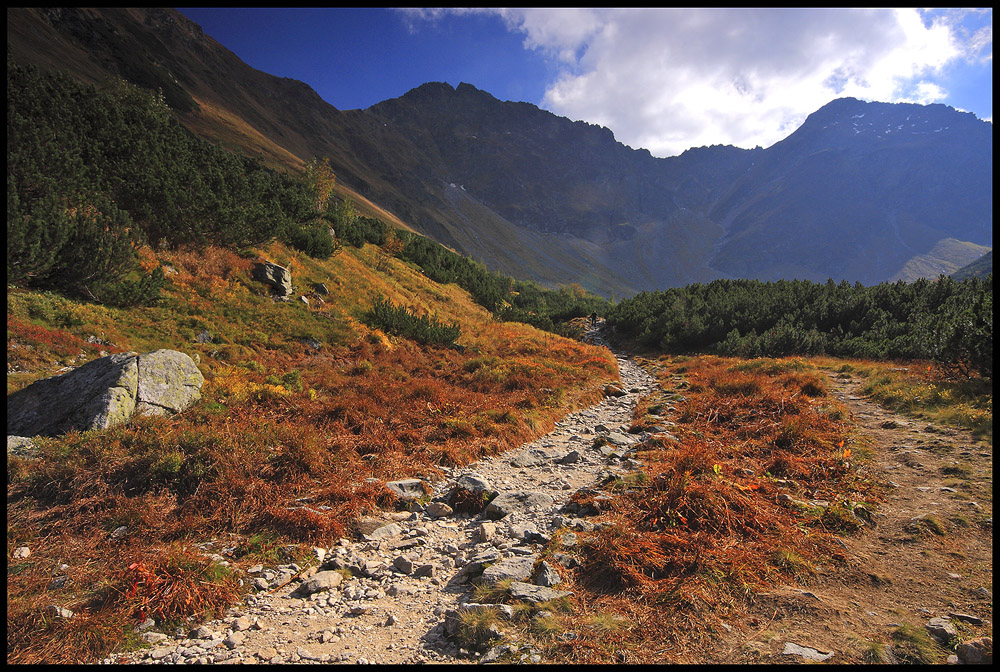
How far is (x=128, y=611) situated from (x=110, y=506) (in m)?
2.39

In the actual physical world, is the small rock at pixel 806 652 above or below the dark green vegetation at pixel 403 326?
below

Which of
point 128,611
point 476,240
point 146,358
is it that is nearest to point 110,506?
point 128,611

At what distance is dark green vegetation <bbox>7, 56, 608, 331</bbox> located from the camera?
10.6 meters

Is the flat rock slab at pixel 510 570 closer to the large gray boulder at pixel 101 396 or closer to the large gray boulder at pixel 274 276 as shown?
the large gray boulder at pixel 101 396

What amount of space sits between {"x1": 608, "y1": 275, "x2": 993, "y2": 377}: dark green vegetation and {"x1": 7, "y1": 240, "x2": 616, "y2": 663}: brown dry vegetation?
1075 centimetres

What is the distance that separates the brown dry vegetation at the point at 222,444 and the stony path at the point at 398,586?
0.40 meters

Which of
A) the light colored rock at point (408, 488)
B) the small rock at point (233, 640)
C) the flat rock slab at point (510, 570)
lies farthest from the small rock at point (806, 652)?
the light colored rock at point (408, 488)

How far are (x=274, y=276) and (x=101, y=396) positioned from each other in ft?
34.3

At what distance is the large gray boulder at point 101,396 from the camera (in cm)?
712

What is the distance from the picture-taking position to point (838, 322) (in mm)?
25234

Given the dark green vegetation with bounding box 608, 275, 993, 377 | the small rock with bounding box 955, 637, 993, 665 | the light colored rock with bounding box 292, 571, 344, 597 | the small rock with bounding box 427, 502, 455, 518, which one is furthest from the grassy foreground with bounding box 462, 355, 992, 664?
the small rock with bounding box 427, 502, 455, 518

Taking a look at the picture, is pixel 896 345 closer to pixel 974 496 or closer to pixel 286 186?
pixel 974 496

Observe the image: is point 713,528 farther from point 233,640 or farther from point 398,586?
point 233,640

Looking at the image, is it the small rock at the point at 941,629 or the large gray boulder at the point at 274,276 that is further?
the large gray boulder at the point at 274,276
